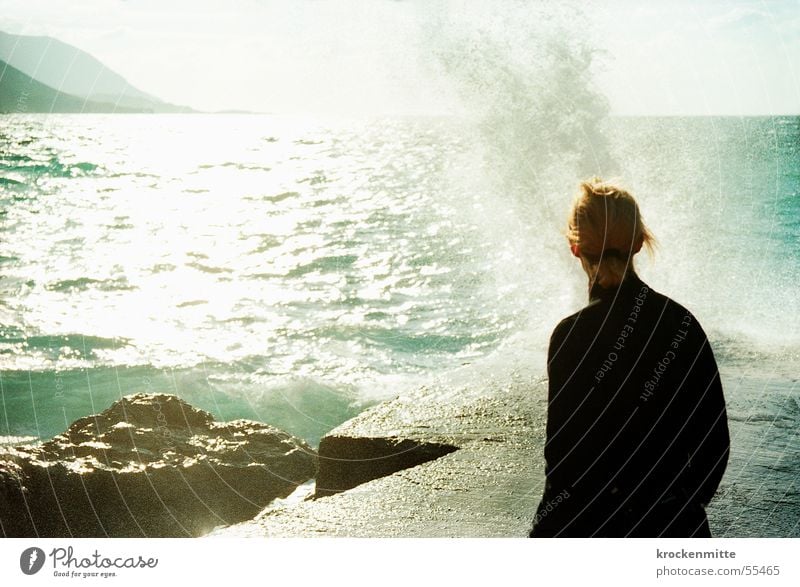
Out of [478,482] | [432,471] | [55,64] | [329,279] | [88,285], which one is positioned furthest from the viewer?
[329,279]

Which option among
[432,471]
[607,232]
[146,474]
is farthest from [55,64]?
[607,232]

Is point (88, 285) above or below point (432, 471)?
below

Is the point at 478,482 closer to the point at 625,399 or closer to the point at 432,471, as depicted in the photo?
the point at 432,471

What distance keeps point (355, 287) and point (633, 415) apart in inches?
431

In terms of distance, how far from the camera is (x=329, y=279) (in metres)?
13.6

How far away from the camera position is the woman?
6.91ft

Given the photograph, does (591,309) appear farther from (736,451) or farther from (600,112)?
(600,112)

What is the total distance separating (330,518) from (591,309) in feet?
7.04

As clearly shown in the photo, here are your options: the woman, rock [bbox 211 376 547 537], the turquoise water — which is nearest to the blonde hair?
the woman

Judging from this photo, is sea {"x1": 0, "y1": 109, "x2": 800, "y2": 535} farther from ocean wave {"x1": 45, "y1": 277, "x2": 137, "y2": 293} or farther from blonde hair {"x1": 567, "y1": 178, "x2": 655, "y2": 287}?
blonde hair {"x1": 567, "y1": 178, "x2": 655, "y2": 287}

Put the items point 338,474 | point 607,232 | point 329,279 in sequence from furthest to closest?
1. point 329,279
2. point 338,474
3. point 607,232

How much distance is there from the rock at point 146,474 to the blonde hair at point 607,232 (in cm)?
334

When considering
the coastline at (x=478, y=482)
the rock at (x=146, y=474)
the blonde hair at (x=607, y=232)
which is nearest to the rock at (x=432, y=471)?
the coastline at (x=478, y=482)

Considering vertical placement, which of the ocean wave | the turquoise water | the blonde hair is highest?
the blonde hair
